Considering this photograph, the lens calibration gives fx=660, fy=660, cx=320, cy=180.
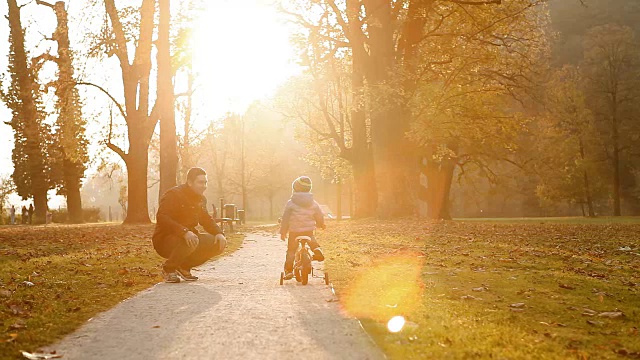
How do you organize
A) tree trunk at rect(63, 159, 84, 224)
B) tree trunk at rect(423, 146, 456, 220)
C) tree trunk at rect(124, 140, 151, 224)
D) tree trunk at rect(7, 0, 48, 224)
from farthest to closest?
tree trunk at rect(63, 159, 84, 224), tree trunk at rect(423, 146, 456, 220), tree trunk at rect(7, 0, 48, 224), tree trunk at rect(124, 140, 151, 224)

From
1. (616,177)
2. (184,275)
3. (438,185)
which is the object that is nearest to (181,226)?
(184,275)

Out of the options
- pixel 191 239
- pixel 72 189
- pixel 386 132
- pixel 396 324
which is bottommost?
pixel 396 324

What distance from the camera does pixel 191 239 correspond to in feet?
31.7

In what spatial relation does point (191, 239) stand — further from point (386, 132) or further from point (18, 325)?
point (386, 132)

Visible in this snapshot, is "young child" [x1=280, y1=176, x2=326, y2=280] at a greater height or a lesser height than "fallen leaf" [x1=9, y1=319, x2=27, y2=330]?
greater

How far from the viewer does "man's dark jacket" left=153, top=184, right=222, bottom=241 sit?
9.83m

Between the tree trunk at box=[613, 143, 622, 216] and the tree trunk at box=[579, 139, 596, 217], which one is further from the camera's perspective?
the tree trunk at box=[579, 139, 596, 217]

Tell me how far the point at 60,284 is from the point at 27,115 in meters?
34.9

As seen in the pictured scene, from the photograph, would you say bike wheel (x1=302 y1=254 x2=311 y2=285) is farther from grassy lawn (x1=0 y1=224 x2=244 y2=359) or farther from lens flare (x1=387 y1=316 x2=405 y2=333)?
lens flare (x1=387 y1=316 x2=405 y2=333)

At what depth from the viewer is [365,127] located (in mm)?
37031

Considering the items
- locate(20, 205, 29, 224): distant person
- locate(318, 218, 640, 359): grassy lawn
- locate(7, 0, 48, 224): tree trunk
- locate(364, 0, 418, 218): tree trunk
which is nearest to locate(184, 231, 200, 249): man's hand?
locate(318, 218, 640, 359): grassy lawn

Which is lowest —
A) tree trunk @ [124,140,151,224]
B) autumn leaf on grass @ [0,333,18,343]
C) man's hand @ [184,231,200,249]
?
autumn leaf on grass @ [0,333,18,343]

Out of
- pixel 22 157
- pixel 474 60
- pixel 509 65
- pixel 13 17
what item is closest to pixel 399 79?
pixel 474 60

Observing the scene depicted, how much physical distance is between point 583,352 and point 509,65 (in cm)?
2560
